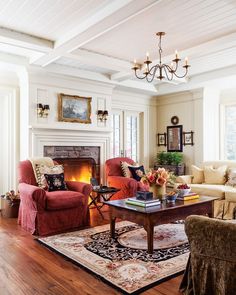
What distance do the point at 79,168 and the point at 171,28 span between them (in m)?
3.36

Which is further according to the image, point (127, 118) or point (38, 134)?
point (127, 118)

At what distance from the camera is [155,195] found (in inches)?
148

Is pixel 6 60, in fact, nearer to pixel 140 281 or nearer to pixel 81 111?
pixel 81 111

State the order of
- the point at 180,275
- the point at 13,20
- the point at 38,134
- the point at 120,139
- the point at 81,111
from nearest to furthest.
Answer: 1. the point at 180,275
2. the point at 13,20
3. the point at 38,134
4. the point at 81,111
5. the point at 120,139

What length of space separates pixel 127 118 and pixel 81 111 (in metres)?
1.72

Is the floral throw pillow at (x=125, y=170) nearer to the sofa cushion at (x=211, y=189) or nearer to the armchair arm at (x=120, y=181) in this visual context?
the armchair arm at (x=120, y=181)

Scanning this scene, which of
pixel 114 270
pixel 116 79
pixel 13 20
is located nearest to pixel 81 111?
pixel 116 79

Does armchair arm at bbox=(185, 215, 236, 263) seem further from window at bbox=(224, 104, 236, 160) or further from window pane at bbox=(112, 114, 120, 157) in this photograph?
window at bbox=(224, 104, 236, 160)

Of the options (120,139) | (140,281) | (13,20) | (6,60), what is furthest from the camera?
(120,139)

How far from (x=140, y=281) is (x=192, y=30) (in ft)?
10.4

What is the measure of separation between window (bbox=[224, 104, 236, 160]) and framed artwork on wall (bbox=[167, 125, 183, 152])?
1053 mm

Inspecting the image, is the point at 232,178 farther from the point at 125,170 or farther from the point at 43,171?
the point at 43,171

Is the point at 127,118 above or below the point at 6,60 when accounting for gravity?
below

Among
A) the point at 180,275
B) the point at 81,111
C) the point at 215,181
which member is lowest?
the point at 180,275
